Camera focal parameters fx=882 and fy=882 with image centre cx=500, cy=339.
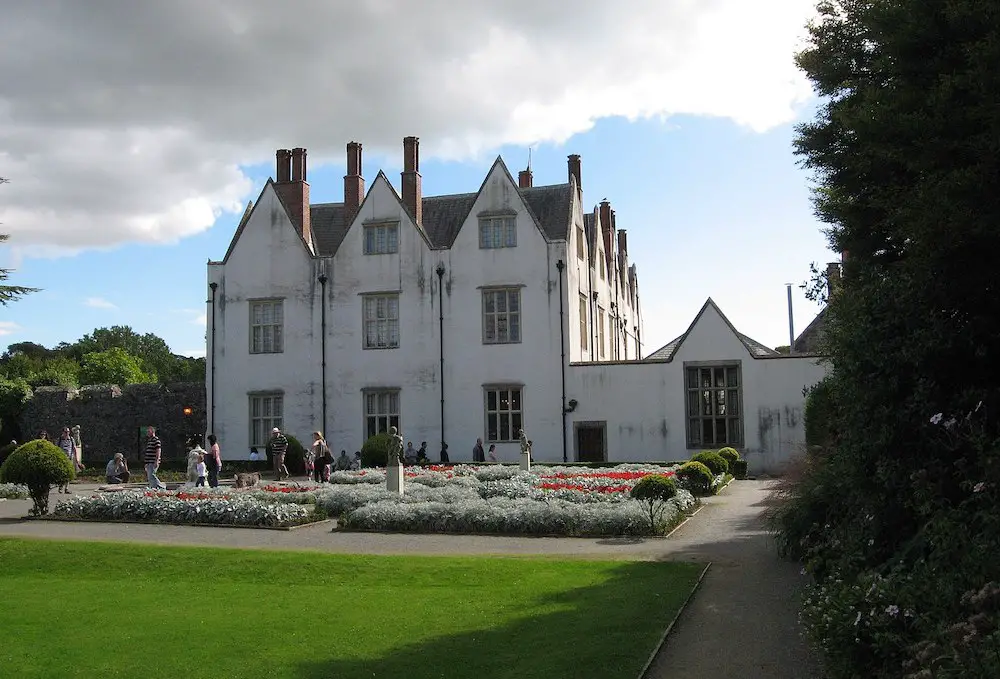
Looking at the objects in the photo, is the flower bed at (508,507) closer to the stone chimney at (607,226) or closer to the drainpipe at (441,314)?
the drainpipe at (441,314)

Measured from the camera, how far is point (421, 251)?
36.8m

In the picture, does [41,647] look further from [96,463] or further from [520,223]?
[96,463]

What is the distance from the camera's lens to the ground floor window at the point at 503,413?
35.1 meters

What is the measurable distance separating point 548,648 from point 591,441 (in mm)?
26562

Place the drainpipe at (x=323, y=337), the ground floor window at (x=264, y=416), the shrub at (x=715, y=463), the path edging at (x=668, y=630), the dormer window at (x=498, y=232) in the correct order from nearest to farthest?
the path edging at (x=668, y=630), the shrub at (x=715, y=463), the dormer window at (x=498, y=232), the drainpipe at (x=323, y=337), the ground floor window at (x=264, y=416)

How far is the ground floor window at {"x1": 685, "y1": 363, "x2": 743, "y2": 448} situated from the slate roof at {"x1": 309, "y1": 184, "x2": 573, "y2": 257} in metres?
7.82

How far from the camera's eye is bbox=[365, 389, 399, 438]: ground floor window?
36.5m

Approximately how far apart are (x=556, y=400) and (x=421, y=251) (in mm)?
8509

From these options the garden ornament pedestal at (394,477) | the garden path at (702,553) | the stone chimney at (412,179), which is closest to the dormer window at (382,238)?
the stone chimney at (412,179)

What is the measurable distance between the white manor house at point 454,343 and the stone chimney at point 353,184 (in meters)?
0.08

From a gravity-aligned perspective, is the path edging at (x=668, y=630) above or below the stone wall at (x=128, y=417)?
below

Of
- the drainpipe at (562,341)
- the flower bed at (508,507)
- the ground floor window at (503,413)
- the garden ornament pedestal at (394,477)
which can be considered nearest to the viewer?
the flower bed at (508,507)

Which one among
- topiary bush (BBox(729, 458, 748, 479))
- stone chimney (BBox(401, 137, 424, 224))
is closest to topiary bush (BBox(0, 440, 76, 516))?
topiary bush (BBox(729, 458, 748, 479))

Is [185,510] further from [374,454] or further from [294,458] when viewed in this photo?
[294,458]
